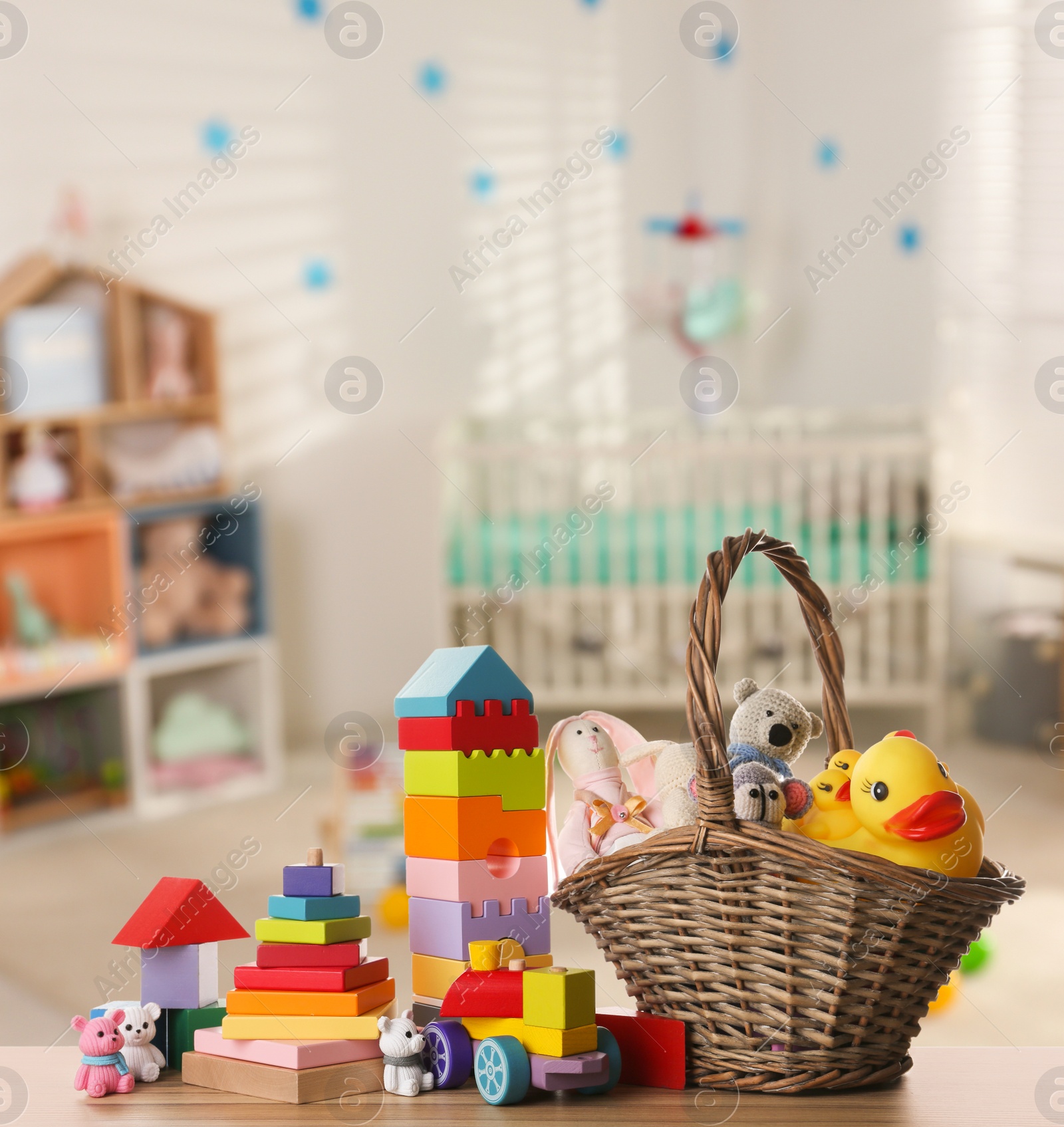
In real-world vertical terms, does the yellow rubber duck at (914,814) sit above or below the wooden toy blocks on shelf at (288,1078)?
above

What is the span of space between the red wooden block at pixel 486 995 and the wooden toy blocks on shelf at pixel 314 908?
0.07 metres

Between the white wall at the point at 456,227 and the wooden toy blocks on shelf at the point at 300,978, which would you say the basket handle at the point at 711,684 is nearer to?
the wooden toy blocks on shelf at the point at 300,978

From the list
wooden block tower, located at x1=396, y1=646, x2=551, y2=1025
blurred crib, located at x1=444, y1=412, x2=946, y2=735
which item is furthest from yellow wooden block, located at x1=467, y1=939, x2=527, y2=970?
blurred crib, located at x1=444, y1=412, x2=946, y2=735

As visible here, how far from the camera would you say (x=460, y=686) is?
76cm

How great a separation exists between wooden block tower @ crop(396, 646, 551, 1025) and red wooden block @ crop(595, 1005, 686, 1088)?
6 cm

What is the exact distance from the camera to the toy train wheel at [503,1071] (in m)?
0.66

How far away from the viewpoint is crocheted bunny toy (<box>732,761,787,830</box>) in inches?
26.6

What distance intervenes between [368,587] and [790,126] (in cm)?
188

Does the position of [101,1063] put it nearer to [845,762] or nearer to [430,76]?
[845,762]

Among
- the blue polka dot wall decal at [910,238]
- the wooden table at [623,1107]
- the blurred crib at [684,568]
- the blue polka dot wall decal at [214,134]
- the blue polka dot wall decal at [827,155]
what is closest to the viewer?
the wooden table at [623,1107]

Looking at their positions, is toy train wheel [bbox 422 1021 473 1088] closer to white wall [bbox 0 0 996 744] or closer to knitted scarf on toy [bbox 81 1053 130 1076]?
knitted scarf on toy [bbox 81 1053 130 1076]

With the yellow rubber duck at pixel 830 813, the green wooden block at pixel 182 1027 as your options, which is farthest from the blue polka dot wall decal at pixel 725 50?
the green wooden block at pixel 182 1027

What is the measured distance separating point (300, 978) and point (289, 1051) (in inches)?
1.7

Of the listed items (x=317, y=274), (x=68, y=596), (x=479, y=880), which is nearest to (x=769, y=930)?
(x=479, y=880)
